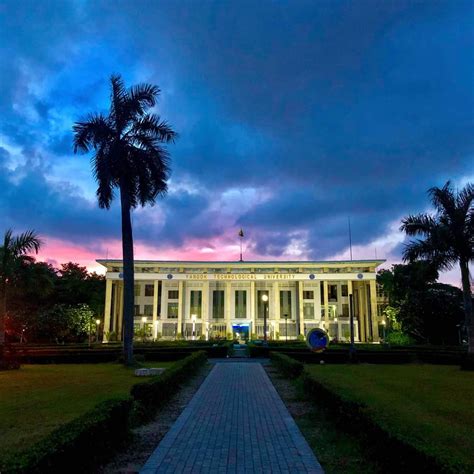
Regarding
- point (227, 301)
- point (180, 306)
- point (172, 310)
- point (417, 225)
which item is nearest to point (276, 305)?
point (227, 301)

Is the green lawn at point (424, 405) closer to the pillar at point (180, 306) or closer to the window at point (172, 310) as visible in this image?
the pillar at point (180, 306)

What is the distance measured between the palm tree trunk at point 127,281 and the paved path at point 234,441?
1019 centimetres

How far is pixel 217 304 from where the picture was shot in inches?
2781

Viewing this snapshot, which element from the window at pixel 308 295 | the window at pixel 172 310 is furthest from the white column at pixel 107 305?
the window at pixel 308 295

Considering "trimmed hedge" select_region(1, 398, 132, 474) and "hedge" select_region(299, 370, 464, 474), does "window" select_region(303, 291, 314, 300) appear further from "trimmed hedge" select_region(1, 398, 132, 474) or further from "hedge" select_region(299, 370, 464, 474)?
"trimmed hedge" select_region(1, 398, 132, 474)

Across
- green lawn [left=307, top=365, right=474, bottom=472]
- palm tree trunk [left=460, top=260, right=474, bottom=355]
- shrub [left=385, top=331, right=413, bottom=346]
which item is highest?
palm tree trunk [left=460, top=260, right=474, bottom=355]

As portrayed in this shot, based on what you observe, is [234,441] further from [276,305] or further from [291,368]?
[276,305]

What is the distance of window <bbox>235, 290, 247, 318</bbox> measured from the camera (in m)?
70.1

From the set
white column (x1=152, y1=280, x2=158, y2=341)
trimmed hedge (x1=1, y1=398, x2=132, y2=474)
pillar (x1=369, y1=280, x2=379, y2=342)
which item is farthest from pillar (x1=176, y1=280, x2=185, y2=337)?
trimmed hedge (x1=1, y1=398, x2=132, y2=474)

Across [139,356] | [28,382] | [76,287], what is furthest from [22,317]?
[28,382]

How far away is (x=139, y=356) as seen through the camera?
27266 mm

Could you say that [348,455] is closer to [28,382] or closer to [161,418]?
[161,418]

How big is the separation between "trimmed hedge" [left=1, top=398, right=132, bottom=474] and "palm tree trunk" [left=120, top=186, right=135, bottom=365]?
15.0 m

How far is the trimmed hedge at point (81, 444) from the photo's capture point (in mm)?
4367
